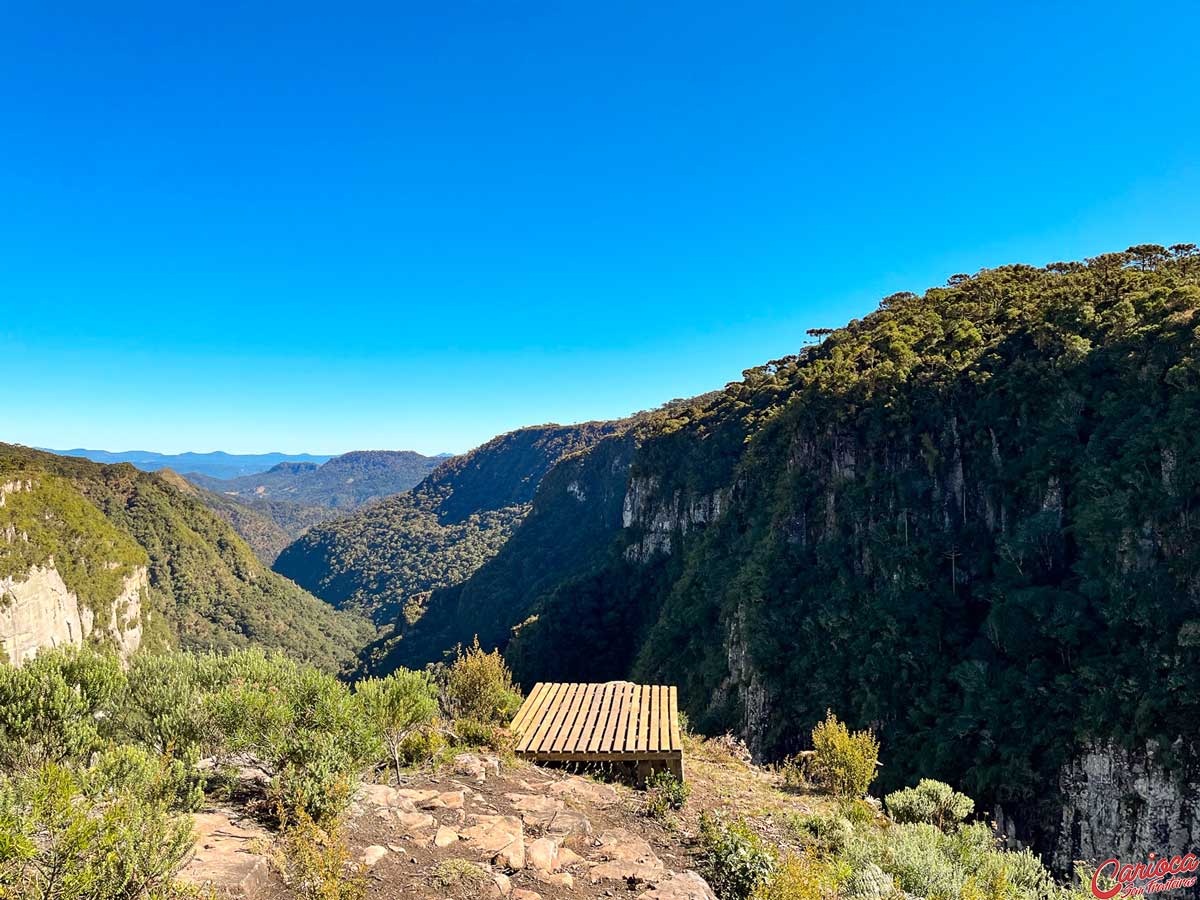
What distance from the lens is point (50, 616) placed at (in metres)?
61.0

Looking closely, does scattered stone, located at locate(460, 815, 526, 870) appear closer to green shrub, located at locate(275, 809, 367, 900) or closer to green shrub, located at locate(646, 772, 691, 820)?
green shrub, located at locate(275, 809, 367, 900)

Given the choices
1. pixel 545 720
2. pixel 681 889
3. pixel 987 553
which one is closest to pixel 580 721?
pixel 545 720

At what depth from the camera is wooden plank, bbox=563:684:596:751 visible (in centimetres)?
904

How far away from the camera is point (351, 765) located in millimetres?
6367

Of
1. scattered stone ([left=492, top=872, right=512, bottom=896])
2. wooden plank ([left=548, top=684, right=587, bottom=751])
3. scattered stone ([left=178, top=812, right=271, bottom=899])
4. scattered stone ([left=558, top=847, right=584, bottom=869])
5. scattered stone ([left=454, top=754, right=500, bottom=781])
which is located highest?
scattered stone ([left=178, top=812, right=271, bottom=899])

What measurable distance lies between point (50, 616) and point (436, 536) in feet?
372

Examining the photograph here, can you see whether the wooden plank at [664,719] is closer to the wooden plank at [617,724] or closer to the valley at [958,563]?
the wooden plank at [617,724]

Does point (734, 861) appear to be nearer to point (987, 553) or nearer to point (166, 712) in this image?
point (166, 712)

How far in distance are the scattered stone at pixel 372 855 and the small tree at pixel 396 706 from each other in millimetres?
2195

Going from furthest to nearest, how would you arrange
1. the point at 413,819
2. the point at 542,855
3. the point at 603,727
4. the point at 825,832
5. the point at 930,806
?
the point at 603,727 < the point at 930,806 < the point at 825,832 < the point at 413,819 < the point at 542,855

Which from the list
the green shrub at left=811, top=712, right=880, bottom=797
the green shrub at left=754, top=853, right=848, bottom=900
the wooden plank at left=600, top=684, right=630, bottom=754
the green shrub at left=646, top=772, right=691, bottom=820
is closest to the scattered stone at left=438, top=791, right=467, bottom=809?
the green shrub at left=646, top=772, right=691, bottom=820

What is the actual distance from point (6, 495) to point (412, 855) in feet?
295

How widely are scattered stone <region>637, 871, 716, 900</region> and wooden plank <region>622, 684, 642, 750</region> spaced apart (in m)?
3.03

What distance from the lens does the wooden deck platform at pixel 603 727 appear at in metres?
8.75
